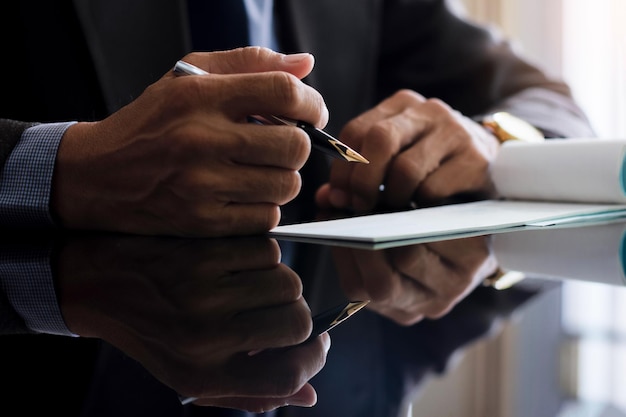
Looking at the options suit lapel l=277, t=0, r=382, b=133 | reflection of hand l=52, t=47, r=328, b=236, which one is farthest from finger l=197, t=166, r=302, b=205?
suit lapel l=277, t=0, r=382, b=133

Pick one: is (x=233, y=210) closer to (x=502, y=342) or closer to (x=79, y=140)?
(x=79, y=140)

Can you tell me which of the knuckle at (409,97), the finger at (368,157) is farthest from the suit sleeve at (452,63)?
the finger at (368,157)

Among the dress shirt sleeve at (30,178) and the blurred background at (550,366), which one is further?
the dress shirt sleeve at (30,178)

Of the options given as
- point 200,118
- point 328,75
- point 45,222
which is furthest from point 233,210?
point 328,75

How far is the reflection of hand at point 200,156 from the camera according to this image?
0.56 m

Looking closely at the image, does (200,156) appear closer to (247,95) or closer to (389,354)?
(247,95)

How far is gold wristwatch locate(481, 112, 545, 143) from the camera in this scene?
3.33 ft

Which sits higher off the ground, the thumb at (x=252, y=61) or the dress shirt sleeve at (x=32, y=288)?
the thumb at (x=252, y=61)

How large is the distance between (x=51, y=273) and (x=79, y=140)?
201 millimetres

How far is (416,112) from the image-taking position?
2.98ft

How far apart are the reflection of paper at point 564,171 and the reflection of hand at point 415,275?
0.80 ft

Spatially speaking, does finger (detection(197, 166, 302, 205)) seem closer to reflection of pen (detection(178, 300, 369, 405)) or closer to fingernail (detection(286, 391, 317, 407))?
reflection of pen (detection(178, 300, 369, 405))

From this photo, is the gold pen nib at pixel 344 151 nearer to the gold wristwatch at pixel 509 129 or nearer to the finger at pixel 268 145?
the finger at pixel 268 145

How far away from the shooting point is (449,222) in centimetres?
60
